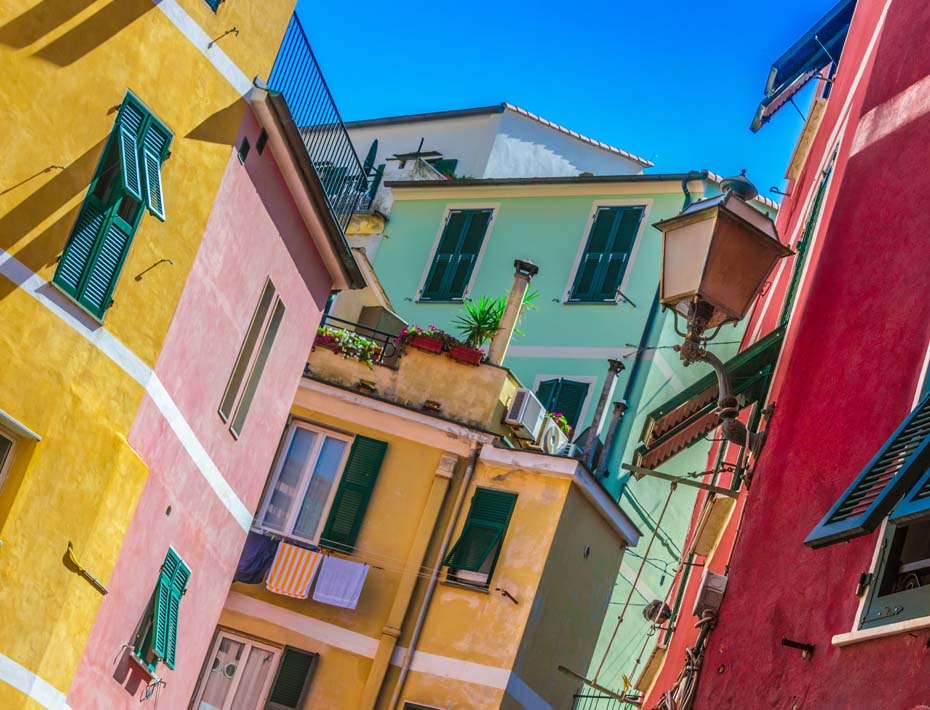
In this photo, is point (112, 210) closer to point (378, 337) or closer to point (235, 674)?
point (235, 674)

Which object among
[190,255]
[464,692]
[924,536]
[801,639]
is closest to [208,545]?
[190,255]

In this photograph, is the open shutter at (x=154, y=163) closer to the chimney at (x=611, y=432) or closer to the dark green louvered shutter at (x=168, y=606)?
the dark green louvered shutter at (x=168, y=606)

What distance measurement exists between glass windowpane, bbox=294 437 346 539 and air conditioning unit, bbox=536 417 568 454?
3.34m

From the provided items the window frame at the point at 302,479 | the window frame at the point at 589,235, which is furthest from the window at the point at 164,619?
the window frame at the point at 589,235

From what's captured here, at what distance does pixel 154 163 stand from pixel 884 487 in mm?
7534

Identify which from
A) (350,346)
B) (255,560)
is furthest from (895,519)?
(350,346)

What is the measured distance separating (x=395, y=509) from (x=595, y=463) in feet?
13.7

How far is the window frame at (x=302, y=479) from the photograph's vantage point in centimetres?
2209

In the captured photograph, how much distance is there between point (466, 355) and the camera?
2328cm

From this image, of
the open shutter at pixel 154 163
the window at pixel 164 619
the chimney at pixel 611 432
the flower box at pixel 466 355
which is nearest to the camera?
the open shutter at pixel 154 163

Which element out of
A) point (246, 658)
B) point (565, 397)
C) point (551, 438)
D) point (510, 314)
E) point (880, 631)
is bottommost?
point (246, 658)

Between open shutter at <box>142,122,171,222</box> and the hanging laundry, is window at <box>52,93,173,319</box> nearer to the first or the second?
open shutter at <box>142,122,171,222</box>

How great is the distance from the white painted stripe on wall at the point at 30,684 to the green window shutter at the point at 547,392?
55.2 ft

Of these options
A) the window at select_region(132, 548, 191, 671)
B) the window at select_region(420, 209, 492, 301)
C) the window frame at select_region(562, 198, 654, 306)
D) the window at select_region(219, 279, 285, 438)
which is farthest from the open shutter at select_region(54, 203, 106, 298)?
the window at select_region(420, 209, 492, 301)
